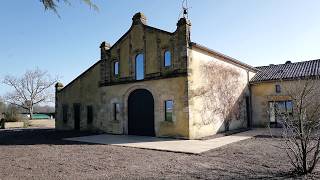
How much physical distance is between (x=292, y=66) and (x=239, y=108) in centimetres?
752

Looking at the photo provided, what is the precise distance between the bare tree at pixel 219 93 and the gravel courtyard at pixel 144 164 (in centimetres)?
539

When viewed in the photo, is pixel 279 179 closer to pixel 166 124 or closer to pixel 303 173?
pixel 303 173

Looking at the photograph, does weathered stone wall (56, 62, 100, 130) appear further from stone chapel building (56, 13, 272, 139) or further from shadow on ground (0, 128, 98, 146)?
shadow on ground (0, 128, 98, 146)

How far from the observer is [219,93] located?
20438 mm

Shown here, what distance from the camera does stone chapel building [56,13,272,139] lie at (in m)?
17.2

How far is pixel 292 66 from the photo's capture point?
2630 centimetres

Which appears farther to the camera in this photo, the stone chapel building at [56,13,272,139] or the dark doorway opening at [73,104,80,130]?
the dark doorway opening at [73,104,80,130]

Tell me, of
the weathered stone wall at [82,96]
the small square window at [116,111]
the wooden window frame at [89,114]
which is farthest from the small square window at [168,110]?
the wooden window frame at [89,114]

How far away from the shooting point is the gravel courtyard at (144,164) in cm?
829

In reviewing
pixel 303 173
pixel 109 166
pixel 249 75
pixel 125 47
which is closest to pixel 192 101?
pixel 125 47

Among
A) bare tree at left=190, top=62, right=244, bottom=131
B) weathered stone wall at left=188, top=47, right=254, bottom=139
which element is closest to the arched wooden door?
weathered stone wall at left=188, top=47, right=254, bottom=139

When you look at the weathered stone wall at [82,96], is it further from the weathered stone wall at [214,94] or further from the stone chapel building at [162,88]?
the weathered stone wall at [214,94]

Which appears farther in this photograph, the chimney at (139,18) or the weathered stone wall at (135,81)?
the chimney at (139,18)

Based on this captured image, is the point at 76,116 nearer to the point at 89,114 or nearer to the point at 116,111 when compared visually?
the point at 89,114
